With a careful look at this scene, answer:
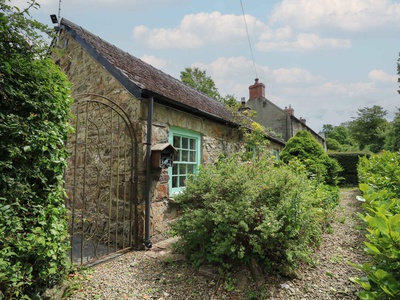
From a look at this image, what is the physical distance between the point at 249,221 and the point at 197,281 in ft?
3.63

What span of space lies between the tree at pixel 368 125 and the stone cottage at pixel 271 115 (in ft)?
95.0

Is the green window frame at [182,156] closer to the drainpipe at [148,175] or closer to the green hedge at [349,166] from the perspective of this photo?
the drainpipe at [148,175]

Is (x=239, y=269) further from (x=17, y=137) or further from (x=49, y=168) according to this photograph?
(x=17, y=137)

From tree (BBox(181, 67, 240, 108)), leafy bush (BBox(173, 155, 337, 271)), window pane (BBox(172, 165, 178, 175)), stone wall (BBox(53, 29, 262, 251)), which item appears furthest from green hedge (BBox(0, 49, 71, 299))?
tree (BBox(181, 67, 240, 108))

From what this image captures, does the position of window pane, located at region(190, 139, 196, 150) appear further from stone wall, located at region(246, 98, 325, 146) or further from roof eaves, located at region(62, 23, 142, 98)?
stone wall, located at region(246, 98, 325, 146)

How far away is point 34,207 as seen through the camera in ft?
8.14

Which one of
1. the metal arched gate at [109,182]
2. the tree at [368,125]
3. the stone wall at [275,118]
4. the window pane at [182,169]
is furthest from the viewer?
the tree at [368,125]

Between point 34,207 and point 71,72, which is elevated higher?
point 71,72

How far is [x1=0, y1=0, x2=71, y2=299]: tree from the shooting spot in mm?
2254

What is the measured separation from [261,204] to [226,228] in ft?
2.33

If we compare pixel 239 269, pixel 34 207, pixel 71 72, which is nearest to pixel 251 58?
pixel 71 72

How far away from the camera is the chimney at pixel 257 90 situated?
62.0 feet

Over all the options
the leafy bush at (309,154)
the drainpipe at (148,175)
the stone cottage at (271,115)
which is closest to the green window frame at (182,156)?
the drainpipe at (148,175)

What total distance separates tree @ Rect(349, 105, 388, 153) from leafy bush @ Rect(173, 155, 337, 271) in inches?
1726
